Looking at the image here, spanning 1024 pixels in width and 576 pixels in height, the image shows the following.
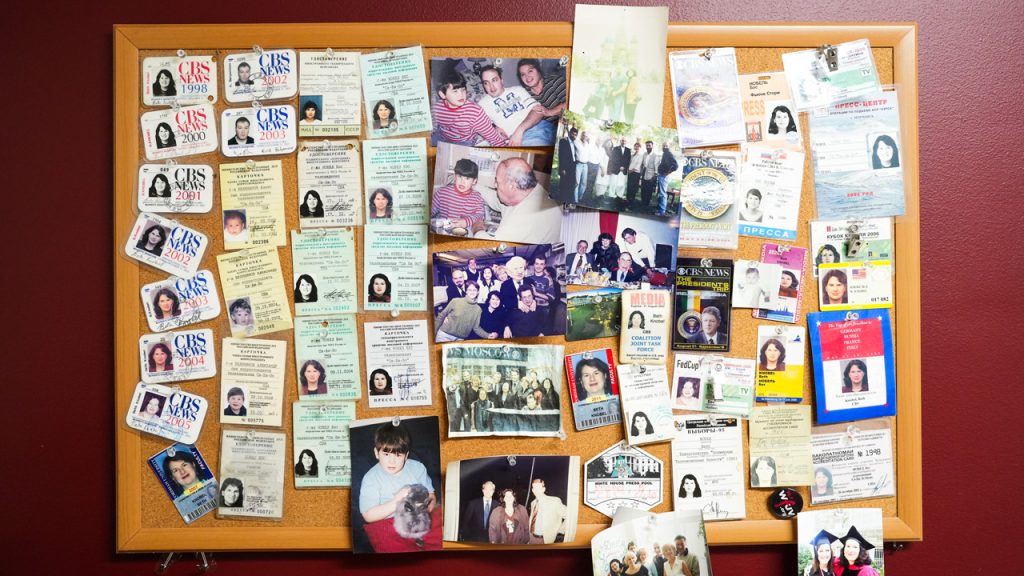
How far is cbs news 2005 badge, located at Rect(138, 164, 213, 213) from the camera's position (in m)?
1.11

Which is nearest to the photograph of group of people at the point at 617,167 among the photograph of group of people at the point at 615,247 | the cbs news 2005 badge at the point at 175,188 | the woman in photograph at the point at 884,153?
the photograph of group of people at the point at 615,247

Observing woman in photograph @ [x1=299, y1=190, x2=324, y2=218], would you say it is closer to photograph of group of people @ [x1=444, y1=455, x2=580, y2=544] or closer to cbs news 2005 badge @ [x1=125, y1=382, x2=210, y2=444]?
cbs news 2005 badge @ [x1=125, y1=382, x2=210, y2=444]

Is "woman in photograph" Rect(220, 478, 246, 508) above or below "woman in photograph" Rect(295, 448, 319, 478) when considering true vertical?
below

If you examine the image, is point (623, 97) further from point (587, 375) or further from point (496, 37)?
point (587, 375)

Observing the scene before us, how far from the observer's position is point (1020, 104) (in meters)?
1.16

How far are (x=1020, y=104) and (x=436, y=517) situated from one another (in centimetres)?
113

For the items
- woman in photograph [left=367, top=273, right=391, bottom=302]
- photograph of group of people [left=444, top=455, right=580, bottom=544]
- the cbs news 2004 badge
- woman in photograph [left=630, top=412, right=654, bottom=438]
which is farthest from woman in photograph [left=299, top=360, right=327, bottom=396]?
woman in photograph [left=630, top=412, right=654, bottom=438]

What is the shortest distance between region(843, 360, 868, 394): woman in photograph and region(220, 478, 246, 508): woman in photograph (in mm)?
939

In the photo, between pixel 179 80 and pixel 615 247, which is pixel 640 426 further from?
pixel 179 80

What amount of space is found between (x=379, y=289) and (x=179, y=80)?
44 centimetres

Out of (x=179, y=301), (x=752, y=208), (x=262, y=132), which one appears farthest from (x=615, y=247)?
(x=179, y=301)

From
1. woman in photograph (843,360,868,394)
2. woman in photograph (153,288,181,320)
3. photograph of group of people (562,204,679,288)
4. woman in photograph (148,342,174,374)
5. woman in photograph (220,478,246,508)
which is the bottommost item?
woman in photograph (220,478,246,508)

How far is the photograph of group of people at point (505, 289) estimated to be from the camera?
3.57ft

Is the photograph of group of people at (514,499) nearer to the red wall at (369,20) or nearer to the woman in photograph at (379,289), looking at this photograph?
the red wall at (369,20)
